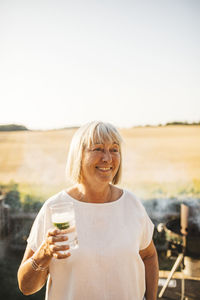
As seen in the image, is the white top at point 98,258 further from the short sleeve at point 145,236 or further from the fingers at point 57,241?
the fingers at point 57,241

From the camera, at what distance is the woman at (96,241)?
1219 millimetres

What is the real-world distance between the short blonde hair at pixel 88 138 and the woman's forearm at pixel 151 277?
651 mm

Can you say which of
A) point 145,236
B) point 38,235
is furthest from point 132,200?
point 38,235

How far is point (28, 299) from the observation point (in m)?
3.70

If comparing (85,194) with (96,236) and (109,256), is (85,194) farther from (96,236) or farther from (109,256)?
(109,256)

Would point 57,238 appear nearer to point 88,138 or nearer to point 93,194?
point 93,194

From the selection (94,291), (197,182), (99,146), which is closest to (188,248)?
(197,182)

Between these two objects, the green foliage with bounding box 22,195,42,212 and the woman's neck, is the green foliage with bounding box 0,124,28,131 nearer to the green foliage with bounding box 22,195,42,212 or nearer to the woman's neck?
the green foliage with bounding box 22,195,42,212

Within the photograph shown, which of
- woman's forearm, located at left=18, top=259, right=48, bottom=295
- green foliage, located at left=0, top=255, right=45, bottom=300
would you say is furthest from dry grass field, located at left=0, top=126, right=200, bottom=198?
woman's forearm, located at left=18, top=259, right=48, bottom=295

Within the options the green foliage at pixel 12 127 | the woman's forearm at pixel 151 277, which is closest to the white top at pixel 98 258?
the woman's forearm at pixel 151 277

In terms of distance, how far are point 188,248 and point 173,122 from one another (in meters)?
2.12

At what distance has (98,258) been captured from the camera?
122 centimetres

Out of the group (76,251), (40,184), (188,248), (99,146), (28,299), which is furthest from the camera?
(40,184)

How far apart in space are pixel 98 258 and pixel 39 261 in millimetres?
283
